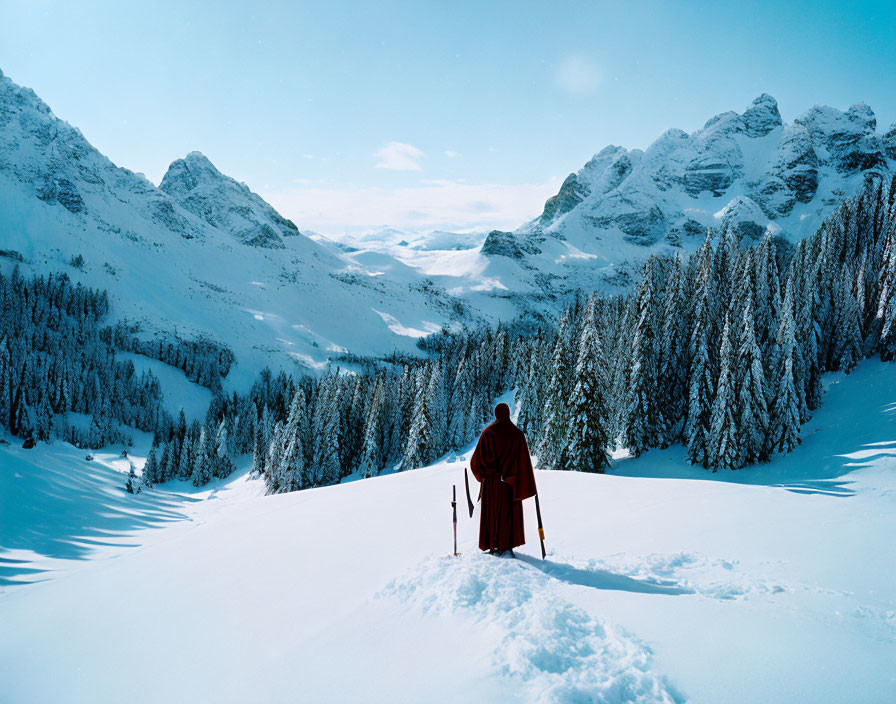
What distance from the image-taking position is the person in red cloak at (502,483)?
708 centimetres

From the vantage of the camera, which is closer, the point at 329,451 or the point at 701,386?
the point at 701,386

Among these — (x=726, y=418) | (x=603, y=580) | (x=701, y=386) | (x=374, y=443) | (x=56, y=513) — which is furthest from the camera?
(x=374, y=443)

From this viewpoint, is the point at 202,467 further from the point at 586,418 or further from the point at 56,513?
the point at 586,418

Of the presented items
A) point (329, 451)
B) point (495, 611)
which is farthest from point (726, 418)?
point (329, 451)

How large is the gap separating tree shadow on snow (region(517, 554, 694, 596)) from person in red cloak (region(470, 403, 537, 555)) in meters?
0.58

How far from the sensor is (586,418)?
26.0 metres

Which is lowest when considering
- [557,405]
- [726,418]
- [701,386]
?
[557,405]

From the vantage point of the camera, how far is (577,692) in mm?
3438

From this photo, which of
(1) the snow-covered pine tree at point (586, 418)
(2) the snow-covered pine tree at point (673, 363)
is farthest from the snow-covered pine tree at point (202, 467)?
(2) the snow-covered pine tree at point (673, 363)

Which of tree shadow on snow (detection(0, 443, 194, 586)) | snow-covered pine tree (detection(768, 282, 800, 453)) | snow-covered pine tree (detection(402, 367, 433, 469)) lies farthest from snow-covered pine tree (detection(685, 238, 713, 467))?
tree shadow on snow (detection(0, 443, 194, 586))

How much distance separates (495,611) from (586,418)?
22.6m

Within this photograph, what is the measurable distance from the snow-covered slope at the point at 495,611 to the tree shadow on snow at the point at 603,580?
0.05 metres

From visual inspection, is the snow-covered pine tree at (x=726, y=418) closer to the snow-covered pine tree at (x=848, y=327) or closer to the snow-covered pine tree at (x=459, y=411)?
the snow-covered pine tree at (x=848, y=327)

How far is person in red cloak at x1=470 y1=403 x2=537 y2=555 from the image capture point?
708 centimetres
